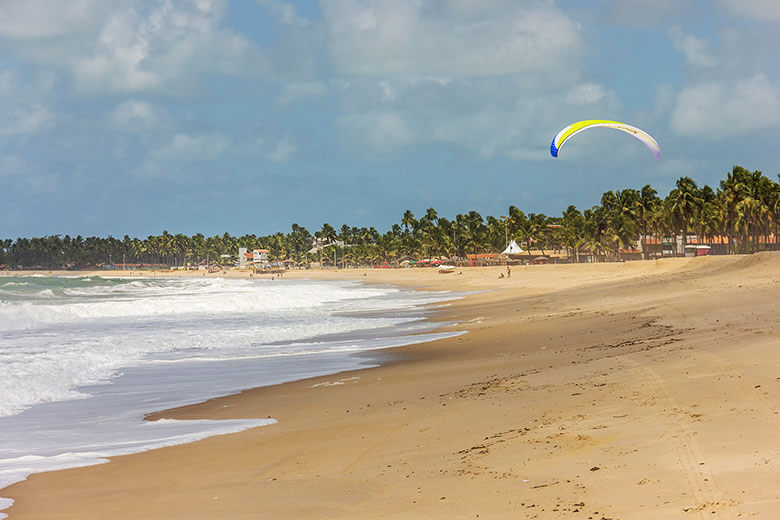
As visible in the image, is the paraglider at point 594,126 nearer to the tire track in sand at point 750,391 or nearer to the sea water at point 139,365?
the sea water at point 139,365

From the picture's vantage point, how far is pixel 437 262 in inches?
5896

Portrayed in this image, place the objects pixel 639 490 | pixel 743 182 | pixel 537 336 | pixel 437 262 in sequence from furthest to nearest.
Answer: pixel 437 262, pixel 743 182, pixel 537 336, pixel 639 490

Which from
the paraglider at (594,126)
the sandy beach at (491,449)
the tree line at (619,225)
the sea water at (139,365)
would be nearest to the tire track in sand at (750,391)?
the sandy beach at (491,449)

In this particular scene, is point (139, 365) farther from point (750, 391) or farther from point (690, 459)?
point (690, 459)

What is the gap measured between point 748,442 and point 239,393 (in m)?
9.25

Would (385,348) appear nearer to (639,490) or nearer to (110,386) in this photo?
(110,386)

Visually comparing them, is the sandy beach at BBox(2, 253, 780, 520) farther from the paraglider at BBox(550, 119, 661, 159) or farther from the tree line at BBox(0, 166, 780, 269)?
the tree line at BBox(0, 166, 780, 269)

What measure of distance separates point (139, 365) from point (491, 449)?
12.4 m

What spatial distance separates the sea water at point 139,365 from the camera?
946 cm

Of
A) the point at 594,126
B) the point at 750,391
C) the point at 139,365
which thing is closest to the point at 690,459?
the point at 750,391

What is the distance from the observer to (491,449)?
6992 millimetres

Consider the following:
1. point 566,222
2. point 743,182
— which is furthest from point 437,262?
point 743,182

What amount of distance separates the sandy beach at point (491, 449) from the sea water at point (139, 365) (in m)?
0.76

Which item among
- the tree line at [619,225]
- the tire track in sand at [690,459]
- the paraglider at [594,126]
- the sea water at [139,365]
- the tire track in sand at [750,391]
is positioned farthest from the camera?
the tree line at [619,225]
